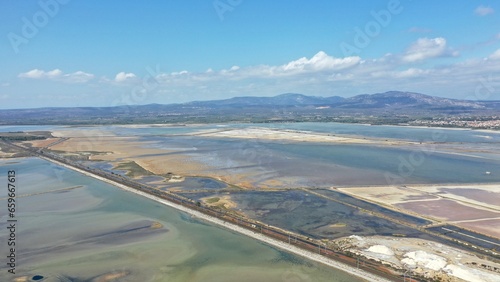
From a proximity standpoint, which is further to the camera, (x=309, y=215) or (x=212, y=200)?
(x=212, y=200)

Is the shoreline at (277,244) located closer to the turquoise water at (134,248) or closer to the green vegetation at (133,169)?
the turquoise water at (134,248)

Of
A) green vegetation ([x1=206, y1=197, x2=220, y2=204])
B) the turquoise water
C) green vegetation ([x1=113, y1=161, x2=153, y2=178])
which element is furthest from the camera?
green vegetation ([x1=113, y1=161, x2=153, y2=178])

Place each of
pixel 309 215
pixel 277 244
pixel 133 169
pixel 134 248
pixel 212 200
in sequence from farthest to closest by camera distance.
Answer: pixel 133 169
pixel 212 200
pixel 309 215
pixel 277 244
pixel 134 248

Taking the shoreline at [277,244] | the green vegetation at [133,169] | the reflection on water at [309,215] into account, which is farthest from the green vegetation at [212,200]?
the green vegetation at [133,169]

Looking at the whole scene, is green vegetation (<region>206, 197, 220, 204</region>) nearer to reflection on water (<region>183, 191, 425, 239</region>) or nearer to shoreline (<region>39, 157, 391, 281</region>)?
reflection on water (<region>183, 191, 425, 239</region>)

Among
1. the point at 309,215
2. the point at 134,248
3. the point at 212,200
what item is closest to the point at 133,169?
the point at 212,200

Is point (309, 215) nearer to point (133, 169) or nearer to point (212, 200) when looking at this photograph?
point (212, 200)

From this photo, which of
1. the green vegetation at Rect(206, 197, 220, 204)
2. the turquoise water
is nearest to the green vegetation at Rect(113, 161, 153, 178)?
the turquoise water

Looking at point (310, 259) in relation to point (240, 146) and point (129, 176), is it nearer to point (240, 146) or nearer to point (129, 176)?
point (129, 176)
